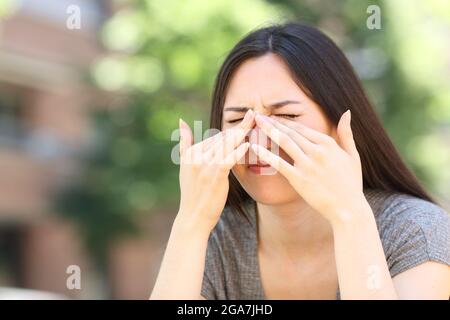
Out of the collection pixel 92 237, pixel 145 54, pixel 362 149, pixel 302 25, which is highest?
pixel 145 54

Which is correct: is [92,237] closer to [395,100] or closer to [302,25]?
[395,100]

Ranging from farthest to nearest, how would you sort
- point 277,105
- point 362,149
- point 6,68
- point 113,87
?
point 6,68
point 113,87
point 362,149
point 277,105

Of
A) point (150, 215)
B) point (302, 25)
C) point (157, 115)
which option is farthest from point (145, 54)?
point (302, 25)

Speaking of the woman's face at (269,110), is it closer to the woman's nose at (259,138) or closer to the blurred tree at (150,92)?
the woman's nose at (259,138)

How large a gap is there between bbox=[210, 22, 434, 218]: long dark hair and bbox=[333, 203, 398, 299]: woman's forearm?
55cm

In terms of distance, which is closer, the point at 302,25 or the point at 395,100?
the point at 302,25

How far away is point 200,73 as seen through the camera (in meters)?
11.0

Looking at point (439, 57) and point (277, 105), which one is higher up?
point (439, 57)

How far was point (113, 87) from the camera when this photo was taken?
39.6 ft

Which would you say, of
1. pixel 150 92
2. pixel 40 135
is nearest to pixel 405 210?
pixel 150 92

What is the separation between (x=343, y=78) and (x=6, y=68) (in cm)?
1386

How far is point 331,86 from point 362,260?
2.32ft

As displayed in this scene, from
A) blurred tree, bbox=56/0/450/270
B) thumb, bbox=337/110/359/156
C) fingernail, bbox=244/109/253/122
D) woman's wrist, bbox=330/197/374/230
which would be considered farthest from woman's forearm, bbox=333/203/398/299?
blurred tree, bbox=56/0/450/270

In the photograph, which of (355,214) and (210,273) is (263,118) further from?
(210,273)
